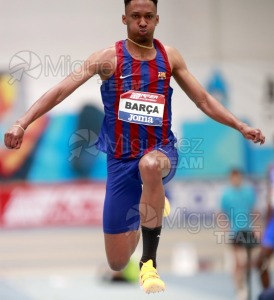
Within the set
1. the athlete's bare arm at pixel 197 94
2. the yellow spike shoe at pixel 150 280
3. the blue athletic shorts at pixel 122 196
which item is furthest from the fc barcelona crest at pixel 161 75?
the yellow spike shoe at pixel 150 280

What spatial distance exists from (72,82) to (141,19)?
2.03 feet

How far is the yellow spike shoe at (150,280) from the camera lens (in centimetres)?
542

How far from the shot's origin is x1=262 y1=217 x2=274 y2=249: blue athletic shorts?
10133mm

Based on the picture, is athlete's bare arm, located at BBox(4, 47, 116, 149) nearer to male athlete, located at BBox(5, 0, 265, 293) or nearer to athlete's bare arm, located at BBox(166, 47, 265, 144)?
male athlete, located at BBox(5, 0, 265, 293)

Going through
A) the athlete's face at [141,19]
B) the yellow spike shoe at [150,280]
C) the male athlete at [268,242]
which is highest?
the athlete's face at [141,19]

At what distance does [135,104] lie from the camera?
5.65m

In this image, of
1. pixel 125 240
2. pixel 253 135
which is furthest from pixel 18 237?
pixel 253 135

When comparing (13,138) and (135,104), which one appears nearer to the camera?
(13,138)

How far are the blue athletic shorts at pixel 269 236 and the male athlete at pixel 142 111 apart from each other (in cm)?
446

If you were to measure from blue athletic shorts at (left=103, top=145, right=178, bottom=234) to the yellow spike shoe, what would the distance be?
0.54 metres

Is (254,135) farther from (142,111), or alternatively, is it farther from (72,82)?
(72,82)

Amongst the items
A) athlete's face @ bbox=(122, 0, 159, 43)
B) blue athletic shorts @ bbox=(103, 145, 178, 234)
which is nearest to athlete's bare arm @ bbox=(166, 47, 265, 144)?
athlete's face @ bbox=(122, 0, 159, 43)

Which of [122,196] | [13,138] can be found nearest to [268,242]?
[122,196]

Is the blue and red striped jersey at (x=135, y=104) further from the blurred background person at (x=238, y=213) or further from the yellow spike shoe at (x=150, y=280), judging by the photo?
the blurred background person at (x=238, y=213)
